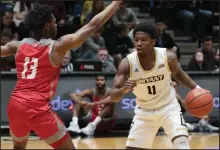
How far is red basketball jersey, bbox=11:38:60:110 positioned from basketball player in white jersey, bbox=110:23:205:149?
843 mm

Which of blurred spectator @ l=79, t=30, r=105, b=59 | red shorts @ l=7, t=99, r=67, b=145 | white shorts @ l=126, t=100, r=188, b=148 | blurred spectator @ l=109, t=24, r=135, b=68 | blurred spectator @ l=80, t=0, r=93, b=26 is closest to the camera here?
red shorts @ l=7, t=99, r=67, b=145

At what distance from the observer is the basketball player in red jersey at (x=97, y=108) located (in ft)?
38.1

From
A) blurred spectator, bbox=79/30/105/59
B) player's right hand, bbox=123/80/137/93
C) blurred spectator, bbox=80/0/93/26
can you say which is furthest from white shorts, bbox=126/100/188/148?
blurred spectator, bbox=80/0/93/26

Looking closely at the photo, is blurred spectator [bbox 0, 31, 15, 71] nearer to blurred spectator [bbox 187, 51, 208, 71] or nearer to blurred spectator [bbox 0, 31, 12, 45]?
blurred spectator [bbox 0, 31, 12, 45]

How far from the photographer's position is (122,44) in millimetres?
13289

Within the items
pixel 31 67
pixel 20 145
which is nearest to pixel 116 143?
pixel 20 145

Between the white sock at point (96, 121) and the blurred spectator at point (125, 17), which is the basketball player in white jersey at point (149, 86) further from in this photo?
the blurred spectator at point (125, 17)

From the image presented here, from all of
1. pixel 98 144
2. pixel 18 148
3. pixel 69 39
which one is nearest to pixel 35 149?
pixel 98 144

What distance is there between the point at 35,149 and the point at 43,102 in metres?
4.39

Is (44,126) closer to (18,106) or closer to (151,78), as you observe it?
(18,106)

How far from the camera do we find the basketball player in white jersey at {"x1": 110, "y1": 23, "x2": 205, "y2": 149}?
6328 mm

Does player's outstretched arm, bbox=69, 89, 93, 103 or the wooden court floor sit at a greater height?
player's outstretched arm, bbox=69, 89, 93, 103

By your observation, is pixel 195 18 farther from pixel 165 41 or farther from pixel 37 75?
pixel 37 75

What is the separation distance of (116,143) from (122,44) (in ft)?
11.1
